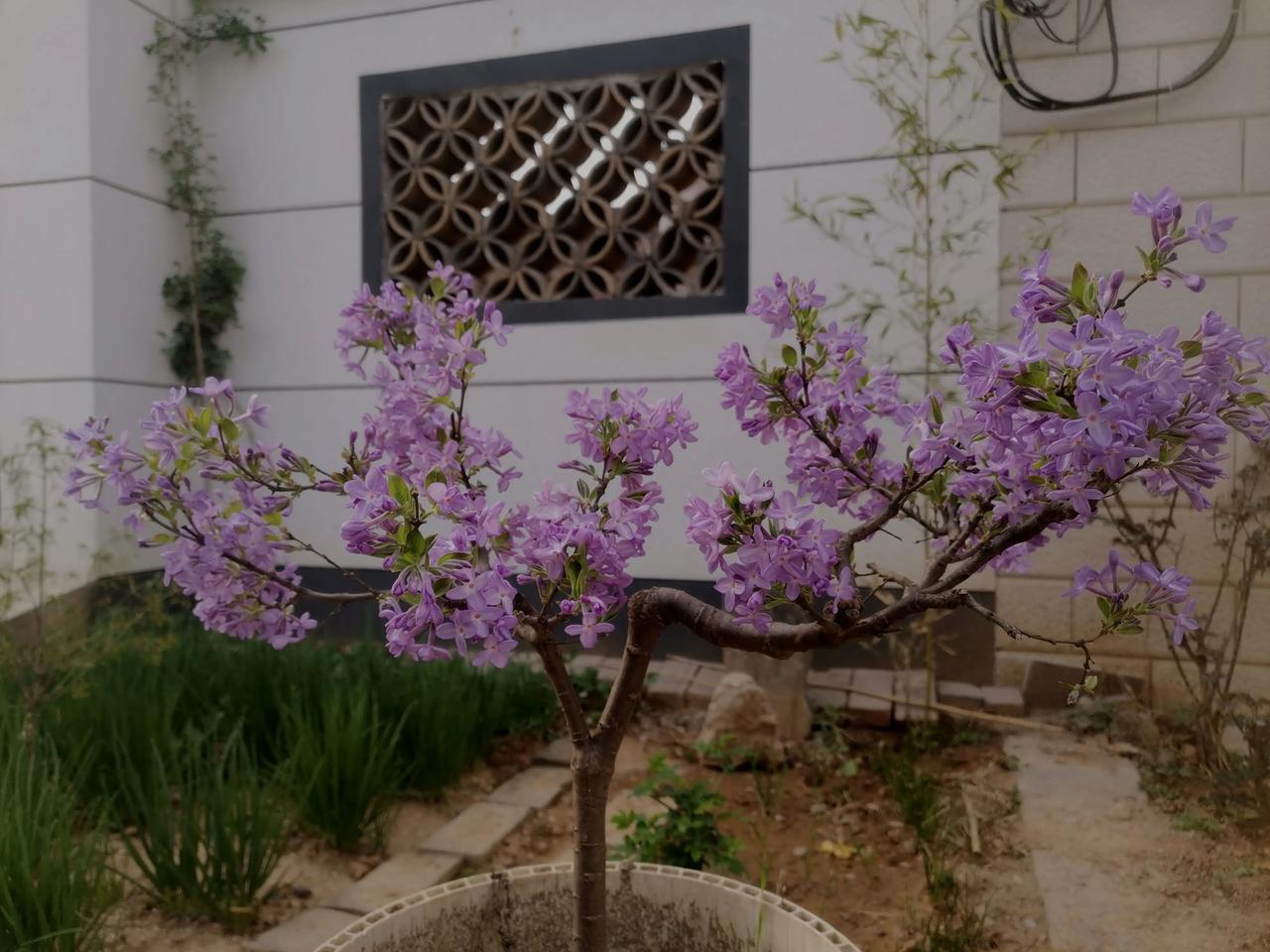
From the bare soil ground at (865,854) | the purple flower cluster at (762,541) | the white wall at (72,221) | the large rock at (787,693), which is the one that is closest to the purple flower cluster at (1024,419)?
the purple flower cluster at (762,541)

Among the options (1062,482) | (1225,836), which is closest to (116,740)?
(1062,482)

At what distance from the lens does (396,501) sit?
39.6 inches

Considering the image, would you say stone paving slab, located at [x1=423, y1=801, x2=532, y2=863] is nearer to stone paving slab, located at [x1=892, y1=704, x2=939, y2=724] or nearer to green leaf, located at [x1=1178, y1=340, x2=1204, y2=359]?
stone paving slab, located at [x1=892, y1=704, x2=939, y2=724]

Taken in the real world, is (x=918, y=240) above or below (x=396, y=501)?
above

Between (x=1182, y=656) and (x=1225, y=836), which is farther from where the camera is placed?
(x=1182, y=656)

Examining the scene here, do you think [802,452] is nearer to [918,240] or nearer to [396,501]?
[396,501]

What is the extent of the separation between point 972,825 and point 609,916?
1371mm

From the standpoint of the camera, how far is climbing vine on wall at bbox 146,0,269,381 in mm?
4250

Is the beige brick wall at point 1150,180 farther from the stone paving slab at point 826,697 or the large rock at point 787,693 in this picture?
the large rock at point 787,693

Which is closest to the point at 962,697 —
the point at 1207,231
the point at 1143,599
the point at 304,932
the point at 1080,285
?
the point at 304,932

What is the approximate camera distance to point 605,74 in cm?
388

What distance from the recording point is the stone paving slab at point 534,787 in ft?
8.95

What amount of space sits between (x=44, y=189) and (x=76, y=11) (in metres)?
0.75

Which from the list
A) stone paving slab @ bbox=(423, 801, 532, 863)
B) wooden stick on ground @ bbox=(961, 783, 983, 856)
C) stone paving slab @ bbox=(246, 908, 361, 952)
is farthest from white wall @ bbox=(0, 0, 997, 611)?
stone paving slab @ bbox=(246, 908, 361, 952)
